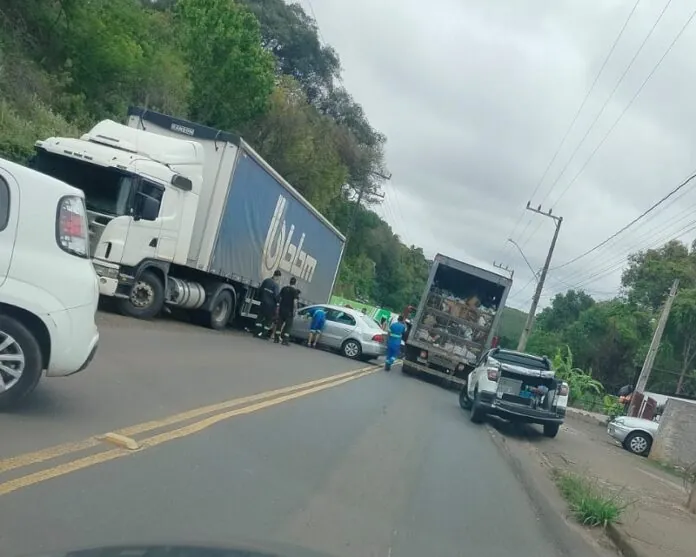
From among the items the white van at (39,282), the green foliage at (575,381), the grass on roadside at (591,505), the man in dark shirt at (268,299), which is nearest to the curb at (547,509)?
the grass on roadside at (591,505)

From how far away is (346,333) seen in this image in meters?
26.5

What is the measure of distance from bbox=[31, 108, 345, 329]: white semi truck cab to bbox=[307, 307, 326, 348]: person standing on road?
2045 mm

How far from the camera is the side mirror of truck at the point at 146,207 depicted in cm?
1530

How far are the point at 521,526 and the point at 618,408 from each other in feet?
107

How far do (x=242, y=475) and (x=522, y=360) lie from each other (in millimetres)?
11524

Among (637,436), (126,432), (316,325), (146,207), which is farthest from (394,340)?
(126,432)

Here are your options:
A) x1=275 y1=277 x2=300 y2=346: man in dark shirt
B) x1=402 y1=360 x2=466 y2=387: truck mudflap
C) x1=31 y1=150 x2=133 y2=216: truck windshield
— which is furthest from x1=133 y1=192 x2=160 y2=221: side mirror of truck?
x1=402 y1=360 x2=466 y2=387: truck mudflap

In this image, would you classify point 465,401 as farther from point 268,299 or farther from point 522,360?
point 268,299

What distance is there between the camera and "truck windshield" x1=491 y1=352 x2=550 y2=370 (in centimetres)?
1752

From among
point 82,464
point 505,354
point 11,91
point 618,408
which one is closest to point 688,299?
point 618,408

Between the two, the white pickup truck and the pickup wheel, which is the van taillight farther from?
the pickup wheel

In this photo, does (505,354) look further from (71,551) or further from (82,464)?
(71,551)

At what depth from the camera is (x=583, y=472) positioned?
12359 millimetres

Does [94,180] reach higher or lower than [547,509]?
higher
